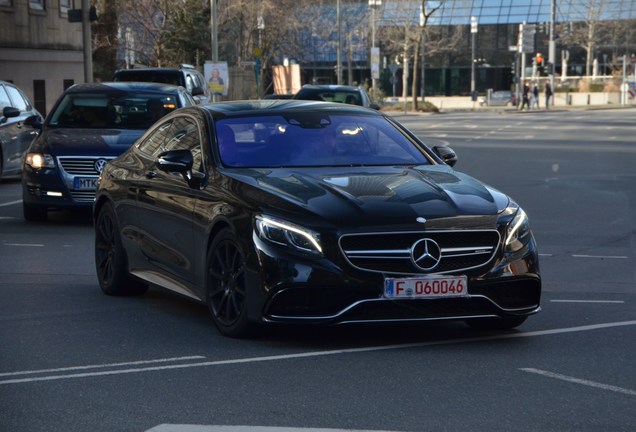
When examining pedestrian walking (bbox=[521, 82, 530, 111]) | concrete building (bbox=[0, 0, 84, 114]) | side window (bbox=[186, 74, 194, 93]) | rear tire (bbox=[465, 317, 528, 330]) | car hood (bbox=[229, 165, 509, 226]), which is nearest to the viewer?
car hood (bbox=[229, 165, 509, 226])

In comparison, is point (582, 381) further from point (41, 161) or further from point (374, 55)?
point (374, 55)

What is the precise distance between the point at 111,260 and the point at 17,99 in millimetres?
14036

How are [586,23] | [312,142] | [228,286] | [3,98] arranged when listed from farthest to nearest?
[586,23]
[3,98]
[312,142]
[228,286]

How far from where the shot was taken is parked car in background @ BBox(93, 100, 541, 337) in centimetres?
791

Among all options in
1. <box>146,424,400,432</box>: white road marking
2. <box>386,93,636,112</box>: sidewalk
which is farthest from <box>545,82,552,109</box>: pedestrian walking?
<box>146,424,400,432</box>: white road marking

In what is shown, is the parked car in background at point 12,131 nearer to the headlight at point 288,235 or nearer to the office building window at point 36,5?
the headlight at point 288,235

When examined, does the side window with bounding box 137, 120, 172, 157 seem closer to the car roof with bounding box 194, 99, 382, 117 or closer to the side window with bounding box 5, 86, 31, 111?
the car roof with bounding box 194, 99, 382, 117

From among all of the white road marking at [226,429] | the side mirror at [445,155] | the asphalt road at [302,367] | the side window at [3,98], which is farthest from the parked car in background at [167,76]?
the white road marking at [226,429]

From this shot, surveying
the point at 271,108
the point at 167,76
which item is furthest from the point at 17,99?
the point at 271,108

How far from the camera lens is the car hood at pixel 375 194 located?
8008 millimetres

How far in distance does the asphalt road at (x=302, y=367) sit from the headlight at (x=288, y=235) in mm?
606

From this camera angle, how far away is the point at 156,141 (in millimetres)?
10414

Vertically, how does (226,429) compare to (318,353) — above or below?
above

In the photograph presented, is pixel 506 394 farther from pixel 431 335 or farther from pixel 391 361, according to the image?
pixel 431 335
